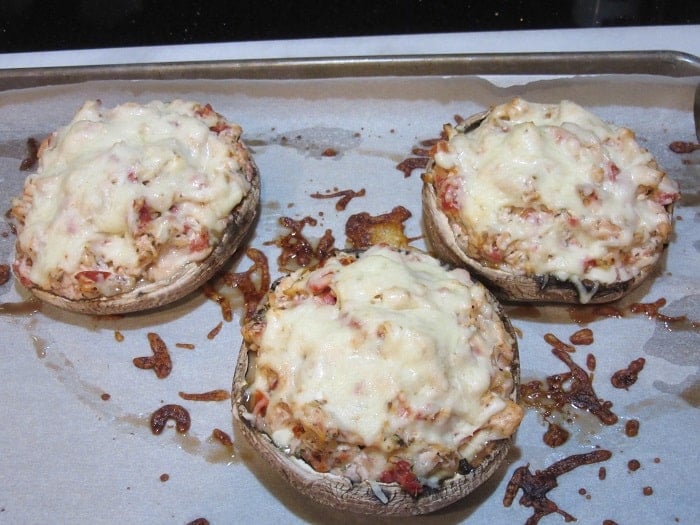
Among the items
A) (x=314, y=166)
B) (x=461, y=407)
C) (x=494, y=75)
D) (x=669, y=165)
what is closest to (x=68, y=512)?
(x=461, y=407)

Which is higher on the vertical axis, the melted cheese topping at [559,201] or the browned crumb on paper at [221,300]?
the melted cheese topping at [559,201]

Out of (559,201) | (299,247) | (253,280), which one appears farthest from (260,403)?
(559,201)

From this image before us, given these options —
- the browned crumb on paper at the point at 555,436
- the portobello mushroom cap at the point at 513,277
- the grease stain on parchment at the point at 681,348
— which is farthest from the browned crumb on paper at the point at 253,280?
the grease stain on parchment at the point at 681,348

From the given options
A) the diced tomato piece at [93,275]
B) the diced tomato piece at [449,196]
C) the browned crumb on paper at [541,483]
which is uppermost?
the diced tomato piece at [449,196]

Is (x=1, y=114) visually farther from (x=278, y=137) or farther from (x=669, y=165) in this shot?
(x=669, y=165)

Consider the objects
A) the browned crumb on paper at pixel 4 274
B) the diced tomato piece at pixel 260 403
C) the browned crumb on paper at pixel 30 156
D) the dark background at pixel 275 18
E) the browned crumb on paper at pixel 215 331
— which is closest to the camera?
the diced tomato piece at pixel 260 403

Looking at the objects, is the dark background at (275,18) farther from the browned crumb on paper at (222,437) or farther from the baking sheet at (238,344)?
the browned crumb on paper at (222,437)

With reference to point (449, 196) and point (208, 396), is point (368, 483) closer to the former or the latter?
point (208, 396)
